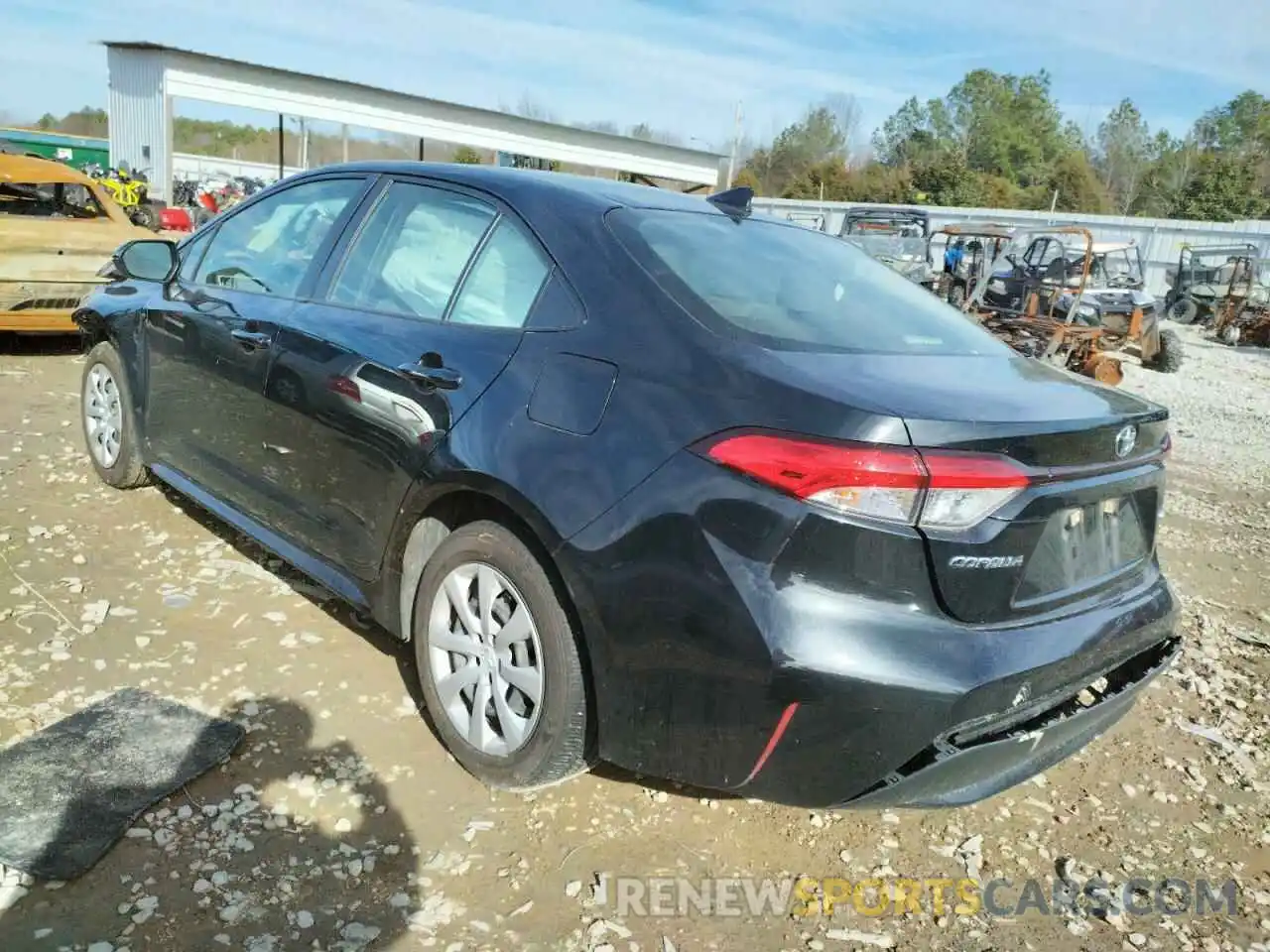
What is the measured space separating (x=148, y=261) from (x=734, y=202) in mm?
2556

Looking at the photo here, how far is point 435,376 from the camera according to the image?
8.66ft

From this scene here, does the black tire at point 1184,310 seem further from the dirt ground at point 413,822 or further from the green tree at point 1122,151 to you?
the green tree at point 1122,151

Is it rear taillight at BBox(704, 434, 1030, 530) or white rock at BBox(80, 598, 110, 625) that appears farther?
white rock at BBox(80, 598, 110, 625)

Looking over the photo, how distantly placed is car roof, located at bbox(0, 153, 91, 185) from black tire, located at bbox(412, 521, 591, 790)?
6.98 metres

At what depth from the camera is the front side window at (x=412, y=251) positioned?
286cm

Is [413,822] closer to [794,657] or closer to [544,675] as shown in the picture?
[544,675]

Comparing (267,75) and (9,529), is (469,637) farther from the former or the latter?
(267,75)

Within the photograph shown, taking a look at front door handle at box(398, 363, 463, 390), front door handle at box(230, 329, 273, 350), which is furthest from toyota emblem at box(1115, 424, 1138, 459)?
front door handle at box(230, 329, 273, 350)

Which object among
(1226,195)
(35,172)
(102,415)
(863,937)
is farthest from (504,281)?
(1226,195)

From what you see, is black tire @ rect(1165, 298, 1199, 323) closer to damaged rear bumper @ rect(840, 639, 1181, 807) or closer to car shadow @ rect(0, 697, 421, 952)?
damaged rear bumper @ rect(840, 639, 1181, 807)

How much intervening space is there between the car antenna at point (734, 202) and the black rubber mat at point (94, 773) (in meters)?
2.23

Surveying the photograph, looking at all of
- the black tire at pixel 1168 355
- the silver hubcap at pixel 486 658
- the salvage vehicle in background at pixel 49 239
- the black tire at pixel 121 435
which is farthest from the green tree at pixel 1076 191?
the silver hubcap at pixel 486 658

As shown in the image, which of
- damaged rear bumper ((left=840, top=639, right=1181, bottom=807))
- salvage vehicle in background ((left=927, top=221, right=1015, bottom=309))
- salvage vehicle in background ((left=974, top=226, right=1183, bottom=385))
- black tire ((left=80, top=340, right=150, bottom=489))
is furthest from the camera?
salvage vehicle in background ((left=927, top=221, right=1015, bottom=309))

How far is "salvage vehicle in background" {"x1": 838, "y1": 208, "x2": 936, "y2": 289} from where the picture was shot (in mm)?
17453
